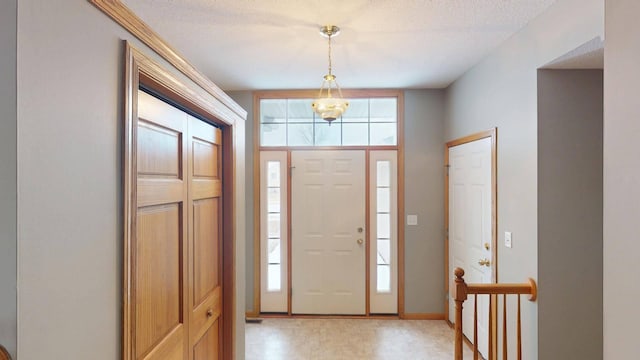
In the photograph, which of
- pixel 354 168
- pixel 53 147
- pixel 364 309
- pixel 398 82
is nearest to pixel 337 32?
pixel 398 82

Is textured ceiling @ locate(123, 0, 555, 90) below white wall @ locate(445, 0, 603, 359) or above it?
above

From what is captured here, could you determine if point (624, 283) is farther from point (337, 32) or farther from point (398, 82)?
point (398, 82)

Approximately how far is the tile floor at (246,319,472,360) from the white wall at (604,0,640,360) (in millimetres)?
2518

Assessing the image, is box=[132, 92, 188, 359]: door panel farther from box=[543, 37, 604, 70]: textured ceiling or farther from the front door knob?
the front door knob

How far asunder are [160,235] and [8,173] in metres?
0.77

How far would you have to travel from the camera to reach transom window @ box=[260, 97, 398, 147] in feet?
13.7

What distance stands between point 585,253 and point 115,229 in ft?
8.58

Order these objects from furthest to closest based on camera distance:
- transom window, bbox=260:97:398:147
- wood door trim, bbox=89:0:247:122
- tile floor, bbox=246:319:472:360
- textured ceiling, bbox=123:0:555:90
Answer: transom window, bbox=260:97:398:147 → tile floor, bbox=246:319:472:360 → textured ceiling, bbox=123:0:555:90 → wood door trim, bbox=89:0:247:122

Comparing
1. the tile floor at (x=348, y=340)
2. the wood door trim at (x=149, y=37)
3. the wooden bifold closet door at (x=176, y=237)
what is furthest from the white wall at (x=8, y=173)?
the tile floor at (x=348, y=340)

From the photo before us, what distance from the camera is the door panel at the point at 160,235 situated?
1.21 meters

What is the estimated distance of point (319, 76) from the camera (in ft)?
11.9

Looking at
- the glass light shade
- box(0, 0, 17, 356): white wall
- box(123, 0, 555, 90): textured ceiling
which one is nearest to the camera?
box(0, 0, 17, 356): white wall

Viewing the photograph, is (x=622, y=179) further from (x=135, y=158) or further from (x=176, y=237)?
(x=176, y=237)

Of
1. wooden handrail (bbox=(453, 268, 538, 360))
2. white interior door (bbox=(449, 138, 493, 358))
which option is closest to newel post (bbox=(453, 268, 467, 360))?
wooden handrail (bbox=(453, 268, 538, 360))
